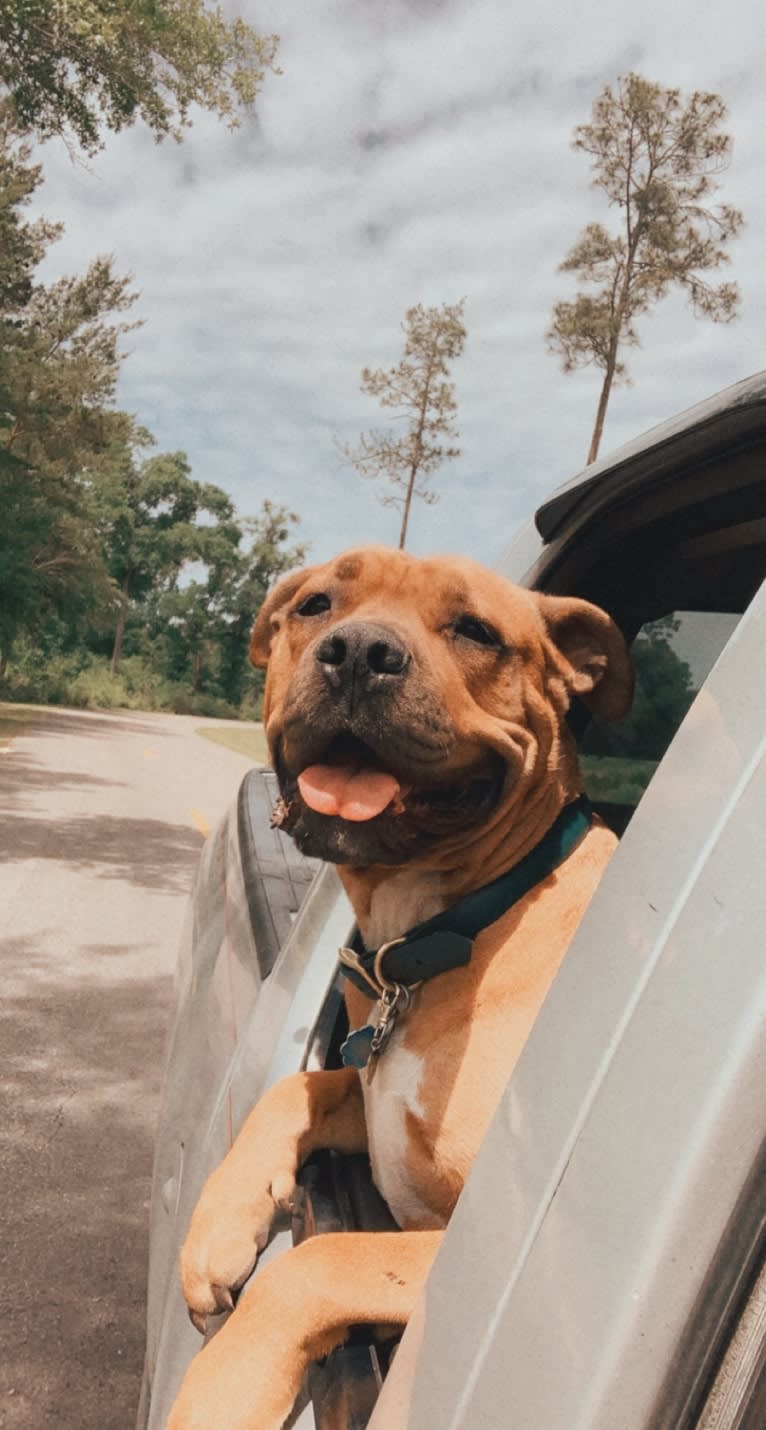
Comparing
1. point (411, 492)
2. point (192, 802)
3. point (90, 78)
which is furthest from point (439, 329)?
point (192, 802)

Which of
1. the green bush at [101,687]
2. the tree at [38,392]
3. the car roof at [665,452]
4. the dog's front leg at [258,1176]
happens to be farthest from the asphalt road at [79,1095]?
the green bush at [101,687]

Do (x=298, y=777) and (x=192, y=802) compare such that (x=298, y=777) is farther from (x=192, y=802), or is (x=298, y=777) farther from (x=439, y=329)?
(x=439, y=329)

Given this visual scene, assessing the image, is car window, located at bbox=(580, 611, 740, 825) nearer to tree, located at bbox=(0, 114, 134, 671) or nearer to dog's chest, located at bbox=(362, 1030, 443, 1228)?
dog's chest, located at bbox=(362, 1030, 443, 1228)

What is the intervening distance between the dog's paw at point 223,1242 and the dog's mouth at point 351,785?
1.95 ft

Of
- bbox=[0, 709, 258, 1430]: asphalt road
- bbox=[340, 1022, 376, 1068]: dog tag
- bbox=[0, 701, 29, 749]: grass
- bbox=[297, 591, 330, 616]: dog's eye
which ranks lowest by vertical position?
bbox=[0, 701, 29, 749]: grass

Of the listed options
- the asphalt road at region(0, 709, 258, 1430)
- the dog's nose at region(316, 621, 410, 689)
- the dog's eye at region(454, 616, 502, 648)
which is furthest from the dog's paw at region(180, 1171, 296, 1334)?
the asphalt road at region(0, 709, 258, 1430)

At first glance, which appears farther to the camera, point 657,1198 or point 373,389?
point 373,389

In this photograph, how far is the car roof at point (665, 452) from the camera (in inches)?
53.9

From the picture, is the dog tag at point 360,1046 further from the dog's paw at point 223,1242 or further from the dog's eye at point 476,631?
the dog's eye at point 476,631

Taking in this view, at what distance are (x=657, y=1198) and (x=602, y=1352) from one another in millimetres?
104

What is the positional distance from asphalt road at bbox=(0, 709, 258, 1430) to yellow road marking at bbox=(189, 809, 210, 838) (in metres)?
0.55

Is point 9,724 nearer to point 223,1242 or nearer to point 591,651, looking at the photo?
point 591,651

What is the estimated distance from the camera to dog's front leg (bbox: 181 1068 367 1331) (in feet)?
5.15

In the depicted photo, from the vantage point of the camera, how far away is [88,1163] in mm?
3881
